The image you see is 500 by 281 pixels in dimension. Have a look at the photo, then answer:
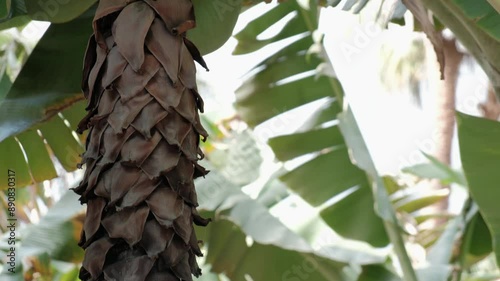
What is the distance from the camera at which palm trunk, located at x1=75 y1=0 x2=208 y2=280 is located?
0.78 m

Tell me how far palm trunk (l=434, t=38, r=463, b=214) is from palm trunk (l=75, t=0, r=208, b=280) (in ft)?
20.6

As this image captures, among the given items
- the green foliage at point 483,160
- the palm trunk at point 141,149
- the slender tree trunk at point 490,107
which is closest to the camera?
the palm trunk at point 141,149

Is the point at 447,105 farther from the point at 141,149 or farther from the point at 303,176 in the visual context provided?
the point at 141,149

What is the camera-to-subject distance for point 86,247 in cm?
81

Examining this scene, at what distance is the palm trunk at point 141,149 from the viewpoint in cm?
78

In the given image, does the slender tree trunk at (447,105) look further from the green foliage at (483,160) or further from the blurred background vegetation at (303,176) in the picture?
the green foliage at (483,160)

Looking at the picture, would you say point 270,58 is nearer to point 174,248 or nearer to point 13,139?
point 13,139

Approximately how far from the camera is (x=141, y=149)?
2.62 feet

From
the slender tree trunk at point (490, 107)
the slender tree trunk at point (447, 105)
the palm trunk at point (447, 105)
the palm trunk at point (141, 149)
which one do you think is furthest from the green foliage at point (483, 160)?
the slender tree trunk at point (490, 107)

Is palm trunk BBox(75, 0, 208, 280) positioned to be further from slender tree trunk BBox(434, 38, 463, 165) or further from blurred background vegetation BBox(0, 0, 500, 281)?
slender tree trunk BBox(434, 38, 463, 165)

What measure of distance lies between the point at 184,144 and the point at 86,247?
17 cm

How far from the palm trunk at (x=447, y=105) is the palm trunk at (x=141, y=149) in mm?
6291

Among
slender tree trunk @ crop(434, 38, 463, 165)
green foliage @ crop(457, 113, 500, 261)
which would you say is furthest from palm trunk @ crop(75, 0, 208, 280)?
slender tree trunk @ crop(434, 38, 463, 165)

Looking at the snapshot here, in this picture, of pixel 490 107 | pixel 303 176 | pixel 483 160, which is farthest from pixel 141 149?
pixel 490 107
